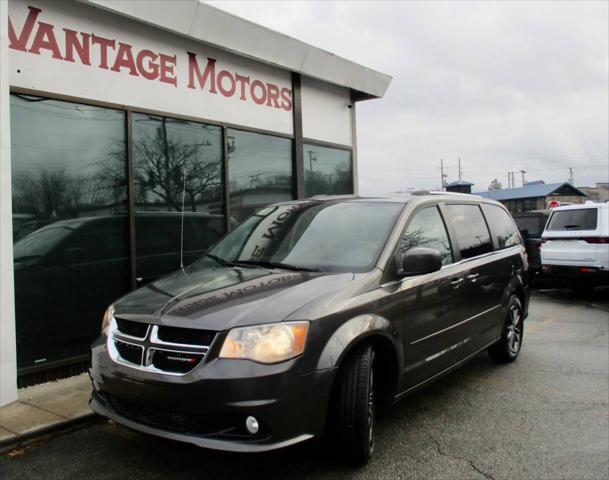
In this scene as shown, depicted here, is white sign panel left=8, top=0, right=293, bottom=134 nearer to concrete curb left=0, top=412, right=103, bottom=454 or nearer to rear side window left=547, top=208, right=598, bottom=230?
concrete curb left=0, top=412, right=103, bottom=454

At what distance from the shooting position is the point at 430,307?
12.9 ft

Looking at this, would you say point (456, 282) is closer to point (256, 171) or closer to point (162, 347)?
point (162, 347)

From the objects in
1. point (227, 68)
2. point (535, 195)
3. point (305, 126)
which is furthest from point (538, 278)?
point (535, 195)

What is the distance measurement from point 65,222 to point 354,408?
3769 mm

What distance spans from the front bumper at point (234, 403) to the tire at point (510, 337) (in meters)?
3.28

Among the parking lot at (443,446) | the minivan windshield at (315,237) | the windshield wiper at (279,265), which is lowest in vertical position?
the parking lot at (443,446)

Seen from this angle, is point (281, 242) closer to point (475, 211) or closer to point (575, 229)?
point (475, 211)

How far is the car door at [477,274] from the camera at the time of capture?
4.58 metres

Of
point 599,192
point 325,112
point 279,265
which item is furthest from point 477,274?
point 599,192

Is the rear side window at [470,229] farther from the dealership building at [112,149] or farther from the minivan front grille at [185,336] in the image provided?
the dealership building at [112,149]

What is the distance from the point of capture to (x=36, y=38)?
17.0 feet

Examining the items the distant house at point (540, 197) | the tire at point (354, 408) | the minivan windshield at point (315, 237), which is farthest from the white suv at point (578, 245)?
the distant house at point (540, 197)

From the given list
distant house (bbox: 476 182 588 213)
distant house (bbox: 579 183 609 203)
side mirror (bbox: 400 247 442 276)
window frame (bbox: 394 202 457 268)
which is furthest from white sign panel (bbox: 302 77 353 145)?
distant house (bbox: 579 183 609 203)

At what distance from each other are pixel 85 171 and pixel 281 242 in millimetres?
2723
